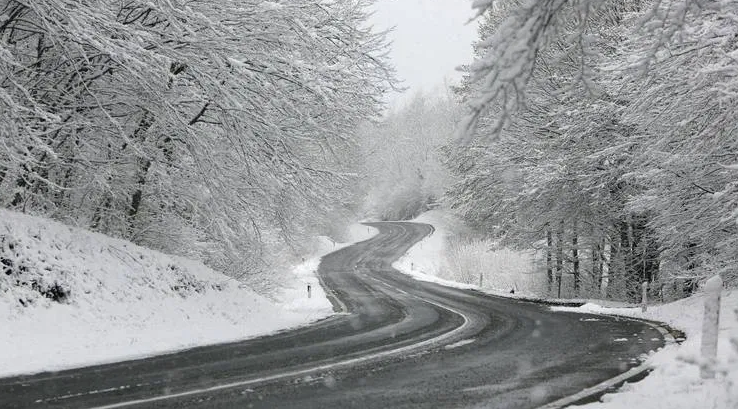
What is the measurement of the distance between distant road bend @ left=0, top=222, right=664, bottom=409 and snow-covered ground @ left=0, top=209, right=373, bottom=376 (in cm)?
83

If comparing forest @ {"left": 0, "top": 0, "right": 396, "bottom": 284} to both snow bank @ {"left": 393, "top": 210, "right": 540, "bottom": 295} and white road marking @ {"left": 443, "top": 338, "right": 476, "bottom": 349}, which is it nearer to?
white road marking @ {"left": 443, "top": 338, "right": 476, "bottom": 349}

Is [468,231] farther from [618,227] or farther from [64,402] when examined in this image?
[64,402]

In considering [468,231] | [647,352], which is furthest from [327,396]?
[468,231]

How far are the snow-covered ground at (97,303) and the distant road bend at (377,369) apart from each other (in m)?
0.83

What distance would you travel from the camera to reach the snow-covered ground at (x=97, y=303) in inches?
342

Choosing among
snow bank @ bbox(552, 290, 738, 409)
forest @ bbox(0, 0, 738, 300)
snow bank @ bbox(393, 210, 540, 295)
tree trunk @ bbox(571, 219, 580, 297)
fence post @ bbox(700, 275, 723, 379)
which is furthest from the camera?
snow bank @ bbox(393, 210, 540, 295)

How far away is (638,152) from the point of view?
15.0 metres

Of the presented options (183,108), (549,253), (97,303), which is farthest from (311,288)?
(97,303)

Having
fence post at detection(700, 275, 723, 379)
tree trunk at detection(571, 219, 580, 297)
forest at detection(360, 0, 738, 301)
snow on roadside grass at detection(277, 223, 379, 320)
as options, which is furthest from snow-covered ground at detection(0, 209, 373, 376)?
tree trunk at detection(571, 219, 580, 297)

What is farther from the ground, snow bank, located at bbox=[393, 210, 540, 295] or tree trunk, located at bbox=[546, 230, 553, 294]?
tree trunk, located at bbox=[546, 230, 553, 294]

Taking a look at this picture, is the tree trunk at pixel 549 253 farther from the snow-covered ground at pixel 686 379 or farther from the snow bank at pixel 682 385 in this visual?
the snow bank at pixel 682 385

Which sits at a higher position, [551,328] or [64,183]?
[64,183]

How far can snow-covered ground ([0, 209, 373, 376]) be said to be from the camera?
28.5ft

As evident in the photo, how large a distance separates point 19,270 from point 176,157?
3.94m
